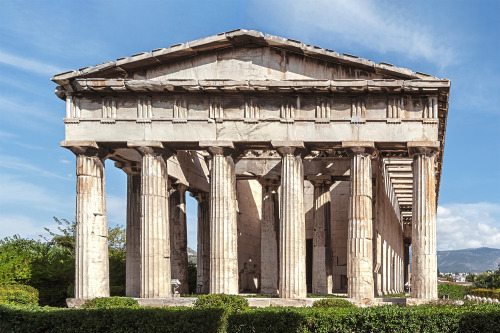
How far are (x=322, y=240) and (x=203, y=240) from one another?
6764 mm

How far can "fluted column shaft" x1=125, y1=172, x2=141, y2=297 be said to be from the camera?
1255 inches

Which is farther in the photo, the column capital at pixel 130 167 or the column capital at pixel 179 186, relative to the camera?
the column capital at pixel 179 186

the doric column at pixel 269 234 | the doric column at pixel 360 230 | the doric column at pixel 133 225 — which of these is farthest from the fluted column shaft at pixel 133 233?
the doric column at pixel 360 230

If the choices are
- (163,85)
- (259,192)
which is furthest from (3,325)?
(259,192)

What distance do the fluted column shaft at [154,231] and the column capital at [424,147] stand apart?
1019 centimetres

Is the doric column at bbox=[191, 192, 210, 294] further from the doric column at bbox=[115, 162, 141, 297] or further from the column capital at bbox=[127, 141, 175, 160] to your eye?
the column capital at bbox=[127, 141, 175, 160]

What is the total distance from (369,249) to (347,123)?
510 cm

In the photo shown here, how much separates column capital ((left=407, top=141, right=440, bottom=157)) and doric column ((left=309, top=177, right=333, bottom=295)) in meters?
7.35

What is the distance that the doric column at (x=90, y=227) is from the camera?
27531 mm

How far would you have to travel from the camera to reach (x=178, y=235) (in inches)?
1388

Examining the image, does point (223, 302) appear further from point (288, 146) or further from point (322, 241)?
point (322, 241)

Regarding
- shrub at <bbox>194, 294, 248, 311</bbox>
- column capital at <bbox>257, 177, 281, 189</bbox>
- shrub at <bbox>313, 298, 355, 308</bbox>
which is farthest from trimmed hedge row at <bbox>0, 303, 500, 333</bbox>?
column capital at <bbox>257, 177, 281, 189</bbox>

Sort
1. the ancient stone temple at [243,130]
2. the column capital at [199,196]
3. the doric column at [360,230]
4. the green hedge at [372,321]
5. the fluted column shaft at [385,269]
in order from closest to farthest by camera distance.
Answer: the green hedge at [372,321], the doric column at [360,230], the ancient stone temple at [243,130], the column capital at [199,196], the fluted column shaft at [385,269]

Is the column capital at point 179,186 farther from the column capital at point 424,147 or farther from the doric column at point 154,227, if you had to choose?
the column capital at point 424,147
